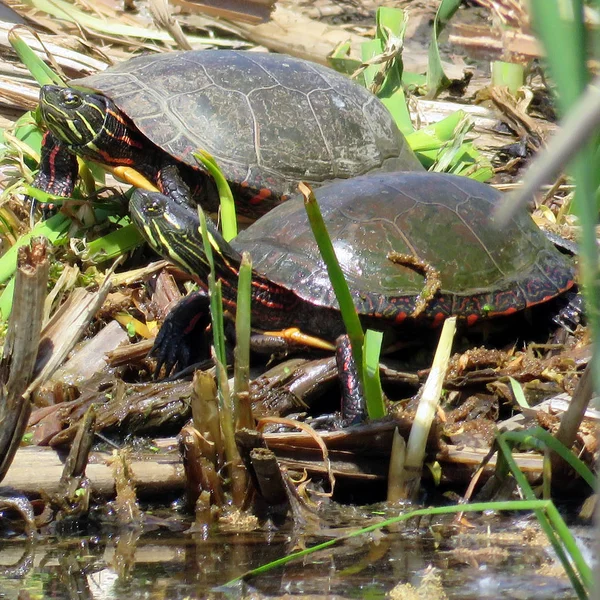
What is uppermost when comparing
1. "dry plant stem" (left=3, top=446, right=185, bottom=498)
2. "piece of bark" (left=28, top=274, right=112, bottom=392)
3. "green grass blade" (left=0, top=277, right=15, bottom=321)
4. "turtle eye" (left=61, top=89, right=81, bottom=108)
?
"turtle eye" (left=61, top=89, right=81, bottom=108)

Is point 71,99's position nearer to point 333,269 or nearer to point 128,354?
point 128,354

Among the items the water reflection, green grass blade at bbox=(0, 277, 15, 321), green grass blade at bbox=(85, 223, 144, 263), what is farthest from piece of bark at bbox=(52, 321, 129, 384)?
the water reflection

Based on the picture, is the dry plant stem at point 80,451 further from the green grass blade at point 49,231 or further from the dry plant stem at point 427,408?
the green grass blade at point 49,231

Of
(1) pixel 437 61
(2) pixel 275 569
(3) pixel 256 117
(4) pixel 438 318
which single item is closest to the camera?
(2) pixel 275 569

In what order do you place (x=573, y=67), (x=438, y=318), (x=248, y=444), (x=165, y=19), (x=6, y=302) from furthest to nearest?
1. (x=165, y=19)
2. (x=6, y=302)
3. (x=438, y=318)
4. (x=248, y=444)
5. (x=573, y=67)

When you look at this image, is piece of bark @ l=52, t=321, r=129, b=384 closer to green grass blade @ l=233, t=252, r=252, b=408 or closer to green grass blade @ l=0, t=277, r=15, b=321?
green grass blade @ l=0, t=277, r=15, b=321

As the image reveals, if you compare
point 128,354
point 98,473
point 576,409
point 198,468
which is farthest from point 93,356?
point 576,409

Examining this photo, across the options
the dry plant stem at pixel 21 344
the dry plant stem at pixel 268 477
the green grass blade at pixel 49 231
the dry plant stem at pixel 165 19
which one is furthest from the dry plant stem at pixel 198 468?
the dry plant stem at pixel 165 19
